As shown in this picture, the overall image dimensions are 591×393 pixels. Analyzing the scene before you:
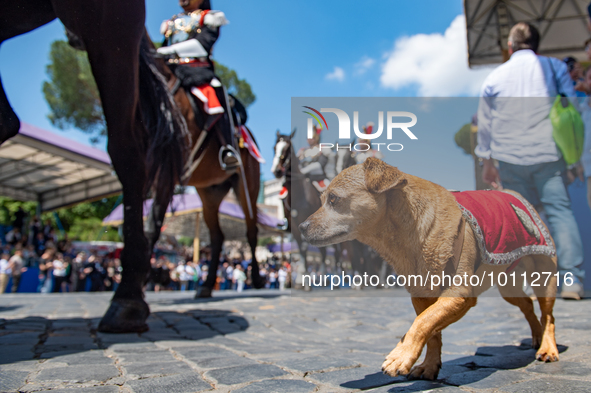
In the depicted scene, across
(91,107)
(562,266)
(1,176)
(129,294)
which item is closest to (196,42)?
(129,294)

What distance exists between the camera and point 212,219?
622 cm

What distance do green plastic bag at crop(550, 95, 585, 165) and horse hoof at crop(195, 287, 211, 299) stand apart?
5.11 m

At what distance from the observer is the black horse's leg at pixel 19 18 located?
2.11 meters

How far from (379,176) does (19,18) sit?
7.09ft

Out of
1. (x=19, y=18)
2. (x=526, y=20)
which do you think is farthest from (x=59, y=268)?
(x=526, y=20)

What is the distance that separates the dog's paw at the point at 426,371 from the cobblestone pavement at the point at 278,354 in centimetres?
4

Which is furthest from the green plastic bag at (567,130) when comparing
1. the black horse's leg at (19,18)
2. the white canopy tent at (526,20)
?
the white canopy tent at (526,20)

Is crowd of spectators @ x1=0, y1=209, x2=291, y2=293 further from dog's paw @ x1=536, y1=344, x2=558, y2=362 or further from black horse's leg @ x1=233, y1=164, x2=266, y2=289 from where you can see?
dog's paw @ x1=536, y1=344, x2=558, y2=362

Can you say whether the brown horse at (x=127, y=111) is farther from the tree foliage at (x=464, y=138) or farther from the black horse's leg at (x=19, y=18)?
the tree foliage at (x=464, y=138)

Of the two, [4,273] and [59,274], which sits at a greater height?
[4,273]

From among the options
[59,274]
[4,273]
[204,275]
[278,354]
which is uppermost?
[278,354]

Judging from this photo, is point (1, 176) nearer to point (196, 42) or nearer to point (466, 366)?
point (196, 42)

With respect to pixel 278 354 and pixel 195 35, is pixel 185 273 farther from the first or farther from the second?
pixel 278 354

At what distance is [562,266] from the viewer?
6.77ft
